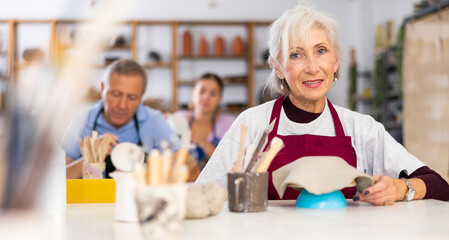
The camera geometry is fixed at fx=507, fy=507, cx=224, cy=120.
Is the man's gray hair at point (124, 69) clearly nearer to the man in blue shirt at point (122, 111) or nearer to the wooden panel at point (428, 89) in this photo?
the man in blue shirt at point (122, 111)

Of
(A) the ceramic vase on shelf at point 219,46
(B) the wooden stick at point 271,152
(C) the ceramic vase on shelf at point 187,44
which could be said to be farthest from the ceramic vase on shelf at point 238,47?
(B) the wooden stick at point 271,152

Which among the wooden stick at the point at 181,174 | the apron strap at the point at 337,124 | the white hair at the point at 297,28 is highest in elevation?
the white hair at the point at 297,28

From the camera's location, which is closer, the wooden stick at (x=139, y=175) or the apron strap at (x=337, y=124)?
the wooden stick at (x=139, y=175)

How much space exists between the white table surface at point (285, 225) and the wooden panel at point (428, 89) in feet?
15.1

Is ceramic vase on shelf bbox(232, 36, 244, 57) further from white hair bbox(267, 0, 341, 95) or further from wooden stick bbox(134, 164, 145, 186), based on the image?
wooden stick bbox(134, 164, 145, 186)

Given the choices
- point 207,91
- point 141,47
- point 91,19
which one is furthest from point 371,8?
point 91,19

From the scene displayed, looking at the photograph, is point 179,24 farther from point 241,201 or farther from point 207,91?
point 241,201

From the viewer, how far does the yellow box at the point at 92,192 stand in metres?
1.56

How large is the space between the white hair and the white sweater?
0.23 m

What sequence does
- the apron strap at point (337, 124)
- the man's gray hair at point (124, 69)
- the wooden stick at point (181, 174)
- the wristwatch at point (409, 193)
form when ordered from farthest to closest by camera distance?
the man's gray hair at point (124, 69) → the apron strap at point (337, 124) → the wristwatch at point (409, 193) → the wooden stick at point (181, 174)

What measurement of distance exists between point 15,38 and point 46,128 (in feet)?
26.6

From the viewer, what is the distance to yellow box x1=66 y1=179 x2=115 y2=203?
61.3 inches

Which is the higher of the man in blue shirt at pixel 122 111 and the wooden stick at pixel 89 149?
the man in blue shirt at pixel 122 111

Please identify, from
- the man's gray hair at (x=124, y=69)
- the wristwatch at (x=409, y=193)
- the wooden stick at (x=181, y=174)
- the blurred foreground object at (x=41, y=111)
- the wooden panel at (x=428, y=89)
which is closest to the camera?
the blurred foreground object at (x=41, y=111)
